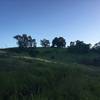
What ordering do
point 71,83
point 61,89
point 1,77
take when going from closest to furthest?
point 61,89
point 71,83
point 1,77

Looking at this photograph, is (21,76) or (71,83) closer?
(71,83)

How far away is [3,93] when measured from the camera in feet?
35.0

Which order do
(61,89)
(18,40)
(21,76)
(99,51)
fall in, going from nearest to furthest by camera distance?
(61,89)
(21,76)
(99,51)
(18,40)

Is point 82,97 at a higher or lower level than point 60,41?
lower

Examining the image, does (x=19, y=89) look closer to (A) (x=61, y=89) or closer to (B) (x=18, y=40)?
(A) (x=61, y=89)

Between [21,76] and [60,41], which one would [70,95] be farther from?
[60,41]

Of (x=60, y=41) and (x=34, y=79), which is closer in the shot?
(x=34, y=79)

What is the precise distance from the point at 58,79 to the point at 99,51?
55.0m

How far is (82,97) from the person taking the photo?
9.70 meters

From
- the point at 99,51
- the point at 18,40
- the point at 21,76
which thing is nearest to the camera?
the point at 21,76

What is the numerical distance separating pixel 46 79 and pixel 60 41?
71256 millimetres

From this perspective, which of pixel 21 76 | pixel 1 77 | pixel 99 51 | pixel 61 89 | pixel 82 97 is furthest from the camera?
pixel 99 51

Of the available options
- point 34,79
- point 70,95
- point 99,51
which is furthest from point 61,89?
point 99,51

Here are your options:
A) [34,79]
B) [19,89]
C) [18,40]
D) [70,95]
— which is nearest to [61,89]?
[70,95]
